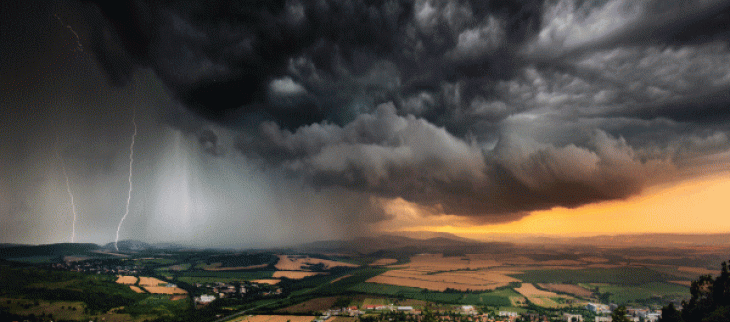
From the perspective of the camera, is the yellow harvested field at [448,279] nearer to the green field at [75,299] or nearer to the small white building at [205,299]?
the small white building at [205,299]

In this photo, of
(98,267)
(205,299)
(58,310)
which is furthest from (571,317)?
(98,267)

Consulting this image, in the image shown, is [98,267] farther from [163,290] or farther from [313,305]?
[313,305]

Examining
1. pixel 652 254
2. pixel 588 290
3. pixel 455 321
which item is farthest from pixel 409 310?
pixel 652 254

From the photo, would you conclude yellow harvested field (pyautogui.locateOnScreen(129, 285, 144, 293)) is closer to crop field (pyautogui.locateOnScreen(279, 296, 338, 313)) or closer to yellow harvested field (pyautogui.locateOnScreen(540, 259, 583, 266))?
crop field (pyautogui.locateOnScreen(279, 296, 338, 313))

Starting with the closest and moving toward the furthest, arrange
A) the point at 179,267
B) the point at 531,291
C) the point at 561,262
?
the point at 531,291 < the point at 179,267 < the point at 561,262

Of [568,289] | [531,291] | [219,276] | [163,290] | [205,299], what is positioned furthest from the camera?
[219,276]

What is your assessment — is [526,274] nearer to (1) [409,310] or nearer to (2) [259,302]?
(1) [409,310]
